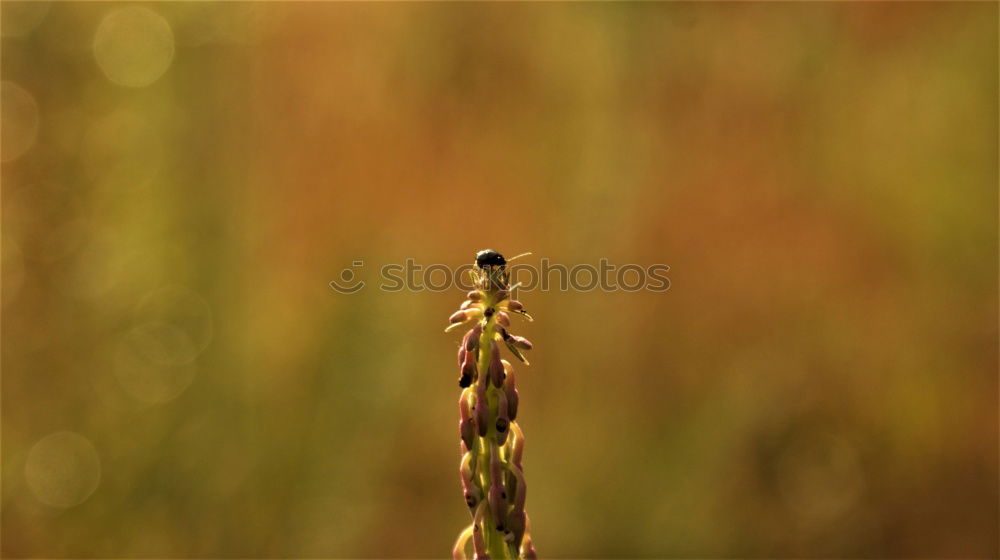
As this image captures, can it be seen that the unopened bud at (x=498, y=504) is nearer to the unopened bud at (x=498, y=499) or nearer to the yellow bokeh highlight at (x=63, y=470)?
the unopened bud at (x=498, y=499)

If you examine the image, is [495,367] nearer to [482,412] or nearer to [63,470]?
[482,412]

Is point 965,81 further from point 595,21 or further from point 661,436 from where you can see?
point 661,436

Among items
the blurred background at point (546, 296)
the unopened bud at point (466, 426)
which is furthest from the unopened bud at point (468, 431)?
the blurred background at point (546, 296)

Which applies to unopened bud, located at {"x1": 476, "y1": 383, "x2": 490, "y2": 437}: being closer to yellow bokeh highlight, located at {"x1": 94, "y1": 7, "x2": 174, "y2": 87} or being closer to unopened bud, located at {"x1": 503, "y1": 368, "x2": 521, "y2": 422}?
unopened bud, located at {"x1": 503, "y1": 368, "x2": 521, "y2": 422}

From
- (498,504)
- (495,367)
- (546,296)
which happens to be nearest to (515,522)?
(498,504)

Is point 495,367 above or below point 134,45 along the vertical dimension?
below

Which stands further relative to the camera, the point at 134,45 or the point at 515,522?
the point at 134,45

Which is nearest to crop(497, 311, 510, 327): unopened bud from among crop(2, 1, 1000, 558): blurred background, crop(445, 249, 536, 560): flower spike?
crop(445, 249, 536, 560): flower spike

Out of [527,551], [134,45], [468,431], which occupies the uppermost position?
[134,45]
